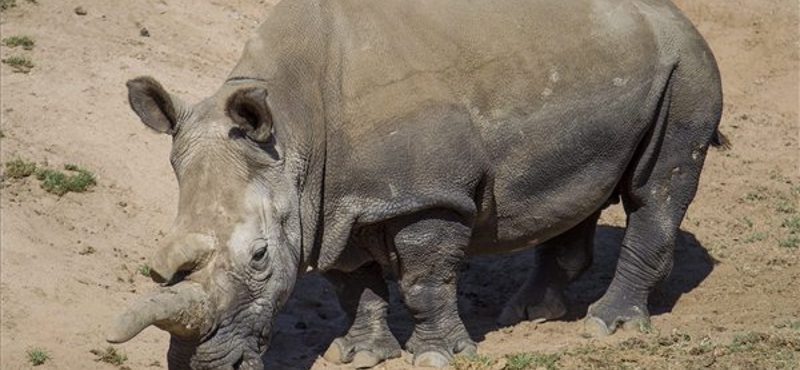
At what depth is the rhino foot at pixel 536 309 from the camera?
35.3 feet

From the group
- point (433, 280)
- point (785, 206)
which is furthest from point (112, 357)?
point (785, 206)

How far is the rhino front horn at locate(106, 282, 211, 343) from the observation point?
748 centimetres

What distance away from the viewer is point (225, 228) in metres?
8.20

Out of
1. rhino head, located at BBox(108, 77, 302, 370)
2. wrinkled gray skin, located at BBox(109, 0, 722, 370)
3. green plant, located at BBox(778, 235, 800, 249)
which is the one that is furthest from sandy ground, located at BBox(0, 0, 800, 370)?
rhino head, located at BBox(108, 77, 302, 370)

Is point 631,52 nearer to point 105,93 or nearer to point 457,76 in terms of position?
point 457,76

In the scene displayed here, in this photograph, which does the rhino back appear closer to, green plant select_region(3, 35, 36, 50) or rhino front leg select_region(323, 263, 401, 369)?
rhino front leg select_region(323, 263, 401, 369)

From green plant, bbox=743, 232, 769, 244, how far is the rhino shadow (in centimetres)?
37

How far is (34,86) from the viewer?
13016mm

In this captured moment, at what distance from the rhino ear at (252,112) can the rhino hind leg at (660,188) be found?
2931mm

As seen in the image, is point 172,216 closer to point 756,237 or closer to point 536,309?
point 536,309

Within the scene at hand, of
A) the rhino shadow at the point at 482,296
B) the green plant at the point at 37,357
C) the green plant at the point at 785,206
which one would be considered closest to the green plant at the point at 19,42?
the rhino shadow at the point at 482,296

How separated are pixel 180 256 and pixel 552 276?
3668mm

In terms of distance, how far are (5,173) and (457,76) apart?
424cm

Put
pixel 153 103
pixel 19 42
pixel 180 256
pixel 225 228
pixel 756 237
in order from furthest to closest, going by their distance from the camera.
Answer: pixel 19 42, pixel 756 237, pixel 153 103, pixel 225 228, pixel 180 256
